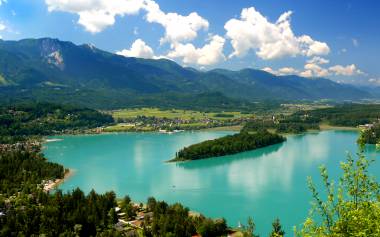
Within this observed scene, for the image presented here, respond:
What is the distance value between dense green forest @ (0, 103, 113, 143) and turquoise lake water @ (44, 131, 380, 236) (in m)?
16.5

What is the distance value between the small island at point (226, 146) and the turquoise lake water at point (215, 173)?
2439 millimetres

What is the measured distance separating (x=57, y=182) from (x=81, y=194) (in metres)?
22.2

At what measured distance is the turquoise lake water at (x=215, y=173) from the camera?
5859cm

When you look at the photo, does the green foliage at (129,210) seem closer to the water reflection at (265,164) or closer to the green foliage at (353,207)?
the water reflection at (265,164)

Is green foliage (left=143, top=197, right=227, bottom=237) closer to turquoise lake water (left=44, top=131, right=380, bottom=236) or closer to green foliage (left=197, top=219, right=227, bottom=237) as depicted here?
green foliage (left=197, top=219, right=227, bottom=237)

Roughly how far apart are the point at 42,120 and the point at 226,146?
86.7 meters

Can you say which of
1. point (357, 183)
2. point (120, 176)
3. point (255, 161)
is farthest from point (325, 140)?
point (357, 183)

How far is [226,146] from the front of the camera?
106m

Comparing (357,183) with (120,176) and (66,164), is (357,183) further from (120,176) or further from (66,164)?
(66,164)

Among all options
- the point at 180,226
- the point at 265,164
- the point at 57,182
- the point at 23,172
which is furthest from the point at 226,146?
the point at 180,226

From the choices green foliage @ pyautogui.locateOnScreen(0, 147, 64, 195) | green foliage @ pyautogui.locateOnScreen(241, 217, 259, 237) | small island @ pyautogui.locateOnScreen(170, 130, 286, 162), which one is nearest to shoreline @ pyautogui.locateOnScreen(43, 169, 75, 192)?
green foliage @ pyautogui.locateOnScreen(0, 147, 64, 195)

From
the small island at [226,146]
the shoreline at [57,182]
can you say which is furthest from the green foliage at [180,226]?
the small island at [226,146]

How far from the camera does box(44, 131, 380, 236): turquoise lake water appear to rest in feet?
192

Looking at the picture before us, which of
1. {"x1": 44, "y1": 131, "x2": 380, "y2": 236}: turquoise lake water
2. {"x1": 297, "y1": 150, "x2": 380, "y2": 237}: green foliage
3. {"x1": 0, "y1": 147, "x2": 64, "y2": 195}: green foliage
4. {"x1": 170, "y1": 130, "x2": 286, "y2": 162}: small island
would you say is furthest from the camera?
{"x1": 170, "y1": 130, "x2": 286, "y2": 162}: small island
